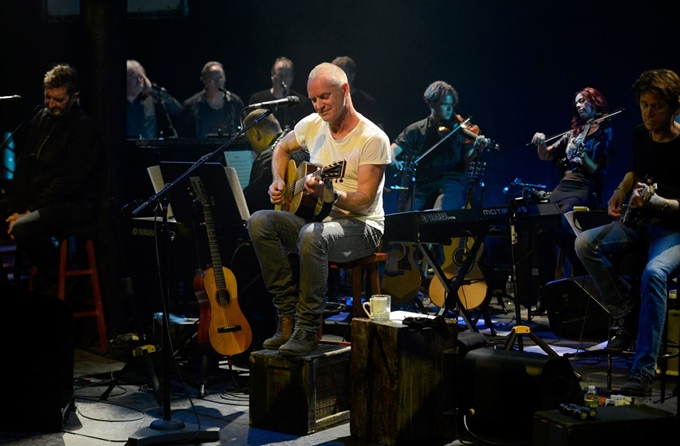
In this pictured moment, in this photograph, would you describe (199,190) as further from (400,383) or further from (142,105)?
(142,105)

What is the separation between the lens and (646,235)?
4812 mm

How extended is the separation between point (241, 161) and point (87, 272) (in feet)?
4.66

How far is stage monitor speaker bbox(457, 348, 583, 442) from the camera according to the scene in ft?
12.0

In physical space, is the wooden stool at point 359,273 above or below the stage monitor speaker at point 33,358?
above

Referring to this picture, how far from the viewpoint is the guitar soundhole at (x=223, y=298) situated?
4879 millimetres

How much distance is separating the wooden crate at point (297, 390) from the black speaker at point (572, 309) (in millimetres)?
1834

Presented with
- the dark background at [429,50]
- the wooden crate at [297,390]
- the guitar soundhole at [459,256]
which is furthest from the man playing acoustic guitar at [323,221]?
the dark background at [429,50]

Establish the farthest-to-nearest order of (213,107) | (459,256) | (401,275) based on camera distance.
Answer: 1. (213,107)
2. (401,275)
3. (459,256)

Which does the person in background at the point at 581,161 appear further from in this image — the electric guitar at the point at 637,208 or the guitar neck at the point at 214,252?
the guitar neck at the point at 214,252

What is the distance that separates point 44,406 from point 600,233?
3.16 metres

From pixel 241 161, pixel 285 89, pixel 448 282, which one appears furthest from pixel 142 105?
pixel 448 282

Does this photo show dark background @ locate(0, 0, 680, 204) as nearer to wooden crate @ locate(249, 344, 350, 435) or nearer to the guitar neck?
the guitar neck

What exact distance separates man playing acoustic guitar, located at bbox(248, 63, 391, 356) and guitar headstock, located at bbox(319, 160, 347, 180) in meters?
0.02

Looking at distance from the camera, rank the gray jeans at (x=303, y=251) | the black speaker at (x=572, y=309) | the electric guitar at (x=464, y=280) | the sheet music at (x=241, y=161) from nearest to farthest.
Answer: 1. the gray jeans at (x=303, y=251)
2. the black speaker at (x=572, y=309)
3. the sheet music at (x=241, y=161)
4. the electric guitar at (x=464, y=280)
